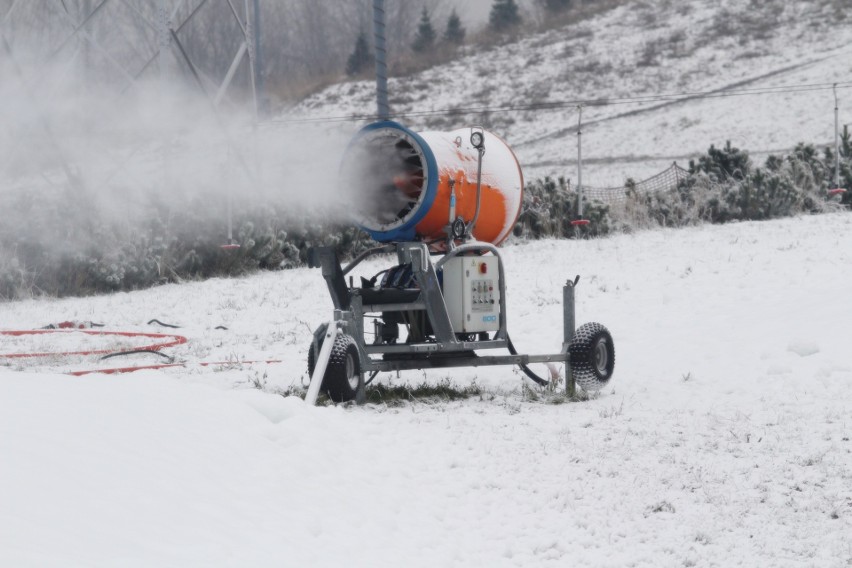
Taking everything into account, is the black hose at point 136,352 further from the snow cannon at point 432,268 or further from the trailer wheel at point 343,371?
the trailer wheel at point 343,371

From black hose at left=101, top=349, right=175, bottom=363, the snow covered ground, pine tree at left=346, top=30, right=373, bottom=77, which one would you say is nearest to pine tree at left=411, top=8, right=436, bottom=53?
pine tree at left=346, top=30, right=373, bottom=77

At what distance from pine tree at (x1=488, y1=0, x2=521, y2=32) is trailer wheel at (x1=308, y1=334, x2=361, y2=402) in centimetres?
5786

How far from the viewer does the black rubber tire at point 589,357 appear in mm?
7316

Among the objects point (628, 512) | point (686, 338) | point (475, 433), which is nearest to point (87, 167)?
point (686, 338)

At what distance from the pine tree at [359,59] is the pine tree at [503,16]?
34.9 ft

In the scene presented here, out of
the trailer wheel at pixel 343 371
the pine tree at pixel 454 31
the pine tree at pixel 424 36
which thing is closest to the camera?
the trailer wheel at pixel 343 371

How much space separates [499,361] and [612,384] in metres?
1.16

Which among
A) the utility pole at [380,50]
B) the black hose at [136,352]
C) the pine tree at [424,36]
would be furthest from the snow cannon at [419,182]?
the pine tree at [424,36]

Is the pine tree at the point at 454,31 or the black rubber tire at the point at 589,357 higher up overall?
the pine tree at the point at 454,31

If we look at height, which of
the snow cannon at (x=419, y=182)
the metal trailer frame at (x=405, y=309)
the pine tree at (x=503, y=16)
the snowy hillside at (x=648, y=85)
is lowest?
the metal trailer frame at (x=405, y=309)

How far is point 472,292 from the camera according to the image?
7.36m

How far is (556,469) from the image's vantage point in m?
5.28

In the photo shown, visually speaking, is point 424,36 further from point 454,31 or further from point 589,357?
point 589,357

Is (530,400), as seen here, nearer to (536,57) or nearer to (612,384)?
(612,384)
